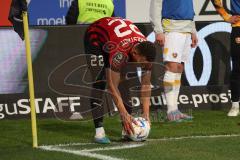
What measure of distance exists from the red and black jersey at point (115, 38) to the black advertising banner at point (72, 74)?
2.07 m

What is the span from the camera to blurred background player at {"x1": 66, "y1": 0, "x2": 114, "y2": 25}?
38.4 ft

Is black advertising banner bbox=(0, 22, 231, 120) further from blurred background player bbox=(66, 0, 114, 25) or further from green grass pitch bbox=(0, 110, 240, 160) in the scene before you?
green grass pitch bbox=(0, 110, 240, 160)

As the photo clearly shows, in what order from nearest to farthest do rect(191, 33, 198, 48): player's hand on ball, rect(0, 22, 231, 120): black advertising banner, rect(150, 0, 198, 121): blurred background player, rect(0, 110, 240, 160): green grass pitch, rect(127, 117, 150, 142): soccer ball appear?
rect(0, 110, 240, 160): green grass pitch, rect(127, 117, 150, 142): soccer ball, rect(150, 0, 198, 121): blurred background player, rect(191, 33, 198, 48): player's hand on ball, rect(0, 22, 231, 120): black advertising banner

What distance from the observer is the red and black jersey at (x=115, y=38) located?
9.30m

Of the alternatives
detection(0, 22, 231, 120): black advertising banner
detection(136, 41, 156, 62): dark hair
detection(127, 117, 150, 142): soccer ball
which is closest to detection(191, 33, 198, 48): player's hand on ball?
detection(0, 22, 231, 120): black advertising banner

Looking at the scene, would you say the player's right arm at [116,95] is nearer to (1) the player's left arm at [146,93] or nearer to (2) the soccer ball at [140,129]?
(2) the soccer ball at [140,129]

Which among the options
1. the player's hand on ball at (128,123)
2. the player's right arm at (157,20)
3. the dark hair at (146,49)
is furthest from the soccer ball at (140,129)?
the player's right arm at (157,20)

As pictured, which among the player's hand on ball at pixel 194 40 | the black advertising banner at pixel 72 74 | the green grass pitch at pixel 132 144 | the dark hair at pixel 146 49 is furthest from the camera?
the black advertising banner at pixel 72 74

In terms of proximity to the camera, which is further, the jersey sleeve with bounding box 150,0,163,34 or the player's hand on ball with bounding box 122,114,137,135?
the jersey sleeve with bounding box 150,0,163,34

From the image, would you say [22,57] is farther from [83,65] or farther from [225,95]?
[225,95]

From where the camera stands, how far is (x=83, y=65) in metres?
12.8

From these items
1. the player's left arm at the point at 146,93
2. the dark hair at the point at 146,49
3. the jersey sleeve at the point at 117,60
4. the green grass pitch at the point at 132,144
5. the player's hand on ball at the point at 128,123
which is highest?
the dark hair at the point at 146,49

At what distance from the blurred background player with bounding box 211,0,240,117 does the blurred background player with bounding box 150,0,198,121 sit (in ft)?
2.05

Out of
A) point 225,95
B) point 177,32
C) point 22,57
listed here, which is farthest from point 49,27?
point 225,95
